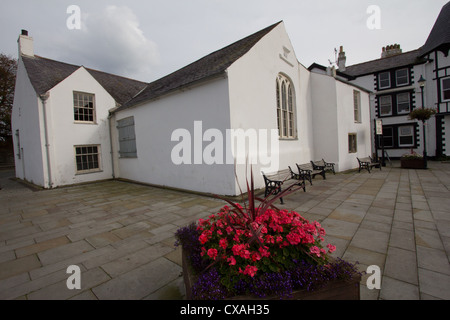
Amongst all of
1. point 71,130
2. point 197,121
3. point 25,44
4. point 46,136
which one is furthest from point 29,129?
point 197,121

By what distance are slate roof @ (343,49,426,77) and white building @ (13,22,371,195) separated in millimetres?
7986

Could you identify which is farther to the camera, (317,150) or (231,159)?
(317,150)

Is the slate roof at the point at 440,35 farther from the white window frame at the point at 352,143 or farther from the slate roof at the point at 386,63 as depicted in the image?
the white window frame at the point at 352,143

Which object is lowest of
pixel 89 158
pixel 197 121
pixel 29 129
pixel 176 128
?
pixel 89 158

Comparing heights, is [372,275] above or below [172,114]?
below

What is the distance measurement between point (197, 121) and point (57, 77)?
1106cm

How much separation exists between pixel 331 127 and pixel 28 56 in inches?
782

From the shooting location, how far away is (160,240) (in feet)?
13.7

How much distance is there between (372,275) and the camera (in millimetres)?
2715

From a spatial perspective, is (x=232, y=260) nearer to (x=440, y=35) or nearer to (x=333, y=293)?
(x=333, y=293)

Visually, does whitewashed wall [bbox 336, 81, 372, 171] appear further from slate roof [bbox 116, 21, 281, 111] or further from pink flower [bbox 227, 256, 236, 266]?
pink flower [bbox 227, 256, 236, 266]

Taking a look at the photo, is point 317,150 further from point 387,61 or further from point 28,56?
point 28,56

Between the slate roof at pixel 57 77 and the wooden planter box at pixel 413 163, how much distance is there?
65.7 feet
